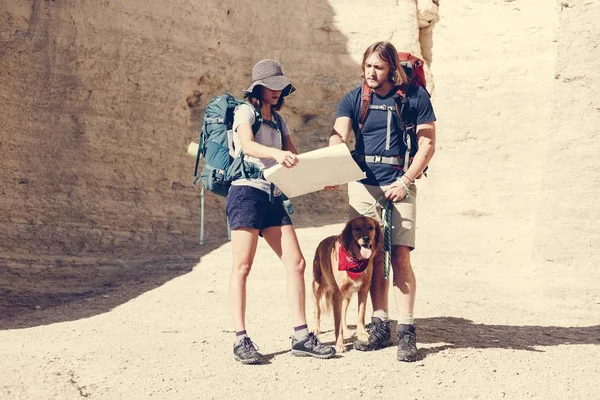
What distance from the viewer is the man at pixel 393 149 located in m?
5.66

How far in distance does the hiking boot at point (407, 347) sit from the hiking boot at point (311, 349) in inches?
19.0

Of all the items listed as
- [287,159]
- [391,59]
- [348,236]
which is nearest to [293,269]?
[348,236]

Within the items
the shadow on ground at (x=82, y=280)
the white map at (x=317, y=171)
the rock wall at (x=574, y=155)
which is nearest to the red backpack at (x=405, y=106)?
the white map at (x=317, y=171)

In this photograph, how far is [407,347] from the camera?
5664 millimetres

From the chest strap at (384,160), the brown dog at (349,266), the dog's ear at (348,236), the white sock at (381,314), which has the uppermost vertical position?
the chest strap at (384,160)

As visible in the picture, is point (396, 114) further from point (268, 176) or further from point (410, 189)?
point (268, 176)

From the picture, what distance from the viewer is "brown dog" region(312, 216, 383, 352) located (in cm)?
569

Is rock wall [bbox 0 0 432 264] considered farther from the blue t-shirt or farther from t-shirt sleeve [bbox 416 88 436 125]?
t-shirt sleeve [bbox 416 88 436 125]

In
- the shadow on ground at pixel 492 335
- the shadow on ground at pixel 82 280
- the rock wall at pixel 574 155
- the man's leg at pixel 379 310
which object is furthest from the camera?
the rock wall at pixel 574 155

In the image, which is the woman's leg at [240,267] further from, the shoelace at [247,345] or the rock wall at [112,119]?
the rock wall at [112,119]

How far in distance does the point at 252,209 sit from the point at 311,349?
1.09 metres

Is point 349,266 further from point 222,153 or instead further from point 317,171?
point 222,153

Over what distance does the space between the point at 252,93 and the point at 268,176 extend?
27.8 inches

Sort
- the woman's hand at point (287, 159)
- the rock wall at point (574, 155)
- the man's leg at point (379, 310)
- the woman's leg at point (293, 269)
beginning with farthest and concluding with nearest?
the rock wall at point (574, 155)
the man's leg at point (379, 310)
the woman's leg at point (293, 269)
the woman's hand at point (287, 159)
